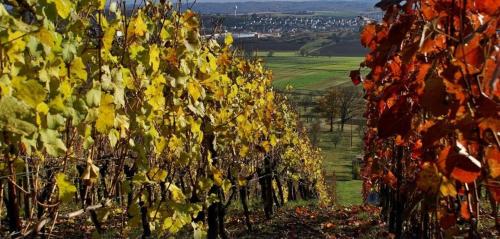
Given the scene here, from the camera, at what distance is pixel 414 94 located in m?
2.54

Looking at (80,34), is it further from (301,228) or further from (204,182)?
(301,228)

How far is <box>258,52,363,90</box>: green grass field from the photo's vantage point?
110 metres

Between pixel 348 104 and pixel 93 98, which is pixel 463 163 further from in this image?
pixel 348 104

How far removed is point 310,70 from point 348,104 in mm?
37576

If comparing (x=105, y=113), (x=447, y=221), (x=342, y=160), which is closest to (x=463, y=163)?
(x=447, y=221)

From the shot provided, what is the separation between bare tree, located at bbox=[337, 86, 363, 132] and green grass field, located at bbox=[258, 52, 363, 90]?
10372 millimetres

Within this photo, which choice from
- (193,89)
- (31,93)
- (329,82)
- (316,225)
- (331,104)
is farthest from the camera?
(329,82)

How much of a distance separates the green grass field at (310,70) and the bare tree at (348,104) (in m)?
10.4

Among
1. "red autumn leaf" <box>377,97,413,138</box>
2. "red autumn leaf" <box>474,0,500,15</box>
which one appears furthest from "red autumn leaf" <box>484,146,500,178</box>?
"red autumn leaf" <box>474,0,500,15</box>

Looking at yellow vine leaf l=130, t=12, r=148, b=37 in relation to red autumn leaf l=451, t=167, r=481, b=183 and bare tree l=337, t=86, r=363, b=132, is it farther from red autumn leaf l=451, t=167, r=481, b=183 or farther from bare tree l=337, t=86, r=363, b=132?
bare tree l=337, t=86, r=363, b=132

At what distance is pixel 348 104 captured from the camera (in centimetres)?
8994

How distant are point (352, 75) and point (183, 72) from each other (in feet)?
5.06

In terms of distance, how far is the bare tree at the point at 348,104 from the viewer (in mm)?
88375

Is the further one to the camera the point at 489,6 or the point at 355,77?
the point at 355,77
